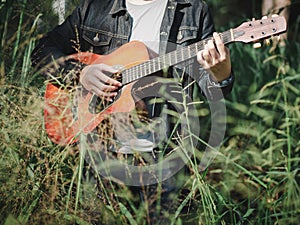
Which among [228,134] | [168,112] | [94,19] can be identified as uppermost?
[94,19]

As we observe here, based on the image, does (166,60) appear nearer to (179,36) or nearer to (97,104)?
(179,36)

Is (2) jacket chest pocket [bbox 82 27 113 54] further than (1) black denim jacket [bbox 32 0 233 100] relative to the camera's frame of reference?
Yes

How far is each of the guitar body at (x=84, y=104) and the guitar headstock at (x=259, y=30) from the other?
307mm

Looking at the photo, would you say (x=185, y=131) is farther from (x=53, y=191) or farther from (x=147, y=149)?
(x=53, y=191)

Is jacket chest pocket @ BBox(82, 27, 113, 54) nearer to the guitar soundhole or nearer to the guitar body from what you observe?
the guitar body

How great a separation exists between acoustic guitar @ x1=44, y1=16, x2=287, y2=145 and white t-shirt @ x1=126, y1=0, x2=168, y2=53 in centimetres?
3

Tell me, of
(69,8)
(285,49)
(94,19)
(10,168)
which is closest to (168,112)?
(94,19)

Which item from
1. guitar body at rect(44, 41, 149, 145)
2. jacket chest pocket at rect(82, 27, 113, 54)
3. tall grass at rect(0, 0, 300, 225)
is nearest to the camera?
tall grass at rect(0, 0, 300, 225)

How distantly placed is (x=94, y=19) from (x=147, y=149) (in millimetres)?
499

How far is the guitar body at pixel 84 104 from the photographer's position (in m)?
2.00

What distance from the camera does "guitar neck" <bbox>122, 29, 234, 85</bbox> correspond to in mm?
1919

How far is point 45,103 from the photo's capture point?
2.07 meters

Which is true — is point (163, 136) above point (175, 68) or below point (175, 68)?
below

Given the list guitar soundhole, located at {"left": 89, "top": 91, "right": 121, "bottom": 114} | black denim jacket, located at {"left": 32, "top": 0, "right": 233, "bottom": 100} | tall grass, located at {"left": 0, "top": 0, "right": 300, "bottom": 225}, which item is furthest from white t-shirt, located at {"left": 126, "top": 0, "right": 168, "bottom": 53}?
tall grass, located at {"left": 0, "top": 0, "right": 300, "bottom": 225}
